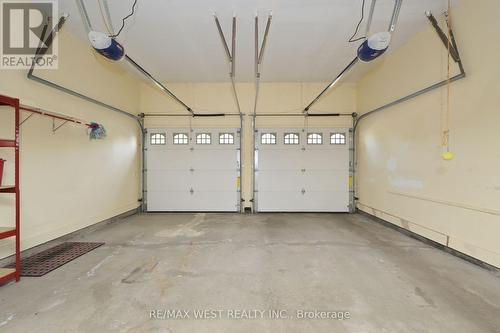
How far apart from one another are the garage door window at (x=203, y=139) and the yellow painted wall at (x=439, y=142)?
12.7 feet

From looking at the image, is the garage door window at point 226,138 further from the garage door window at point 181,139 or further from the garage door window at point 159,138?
the garage door window at point 159,138

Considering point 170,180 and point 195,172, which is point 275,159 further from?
point 170,180

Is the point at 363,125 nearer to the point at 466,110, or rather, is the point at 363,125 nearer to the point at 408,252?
the point at 466,110

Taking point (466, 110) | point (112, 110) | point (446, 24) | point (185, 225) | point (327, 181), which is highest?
point (446, 24)

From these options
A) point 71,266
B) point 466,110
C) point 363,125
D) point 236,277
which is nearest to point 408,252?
point 466,110

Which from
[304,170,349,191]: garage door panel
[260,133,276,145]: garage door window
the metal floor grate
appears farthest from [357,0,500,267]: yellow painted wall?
the metal floor grate

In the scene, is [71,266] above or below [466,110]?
below

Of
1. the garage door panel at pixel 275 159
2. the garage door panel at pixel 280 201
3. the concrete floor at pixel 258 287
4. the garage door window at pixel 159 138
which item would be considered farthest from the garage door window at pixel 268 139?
the concrete floor at pixel 258 287

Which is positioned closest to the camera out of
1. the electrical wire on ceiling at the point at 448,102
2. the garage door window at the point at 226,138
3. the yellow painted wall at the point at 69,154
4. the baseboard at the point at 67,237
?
the baseboard at the point at 67,237

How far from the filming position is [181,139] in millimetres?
6062

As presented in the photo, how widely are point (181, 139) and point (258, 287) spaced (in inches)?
181

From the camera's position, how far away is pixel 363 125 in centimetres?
564

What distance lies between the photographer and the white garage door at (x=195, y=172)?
6012 mm

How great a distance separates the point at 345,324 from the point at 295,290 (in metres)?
0.54
